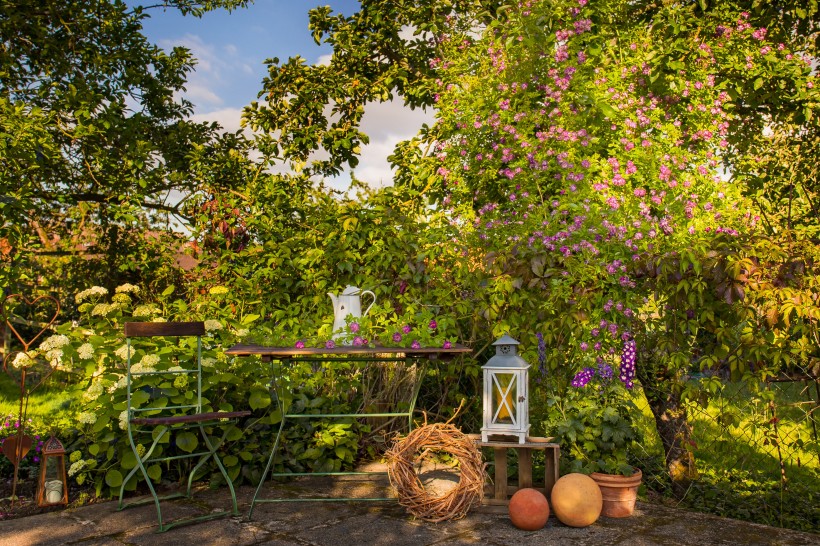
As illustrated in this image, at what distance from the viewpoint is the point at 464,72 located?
6598mm

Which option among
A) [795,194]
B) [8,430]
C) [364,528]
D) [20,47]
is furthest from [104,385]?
[795,194]

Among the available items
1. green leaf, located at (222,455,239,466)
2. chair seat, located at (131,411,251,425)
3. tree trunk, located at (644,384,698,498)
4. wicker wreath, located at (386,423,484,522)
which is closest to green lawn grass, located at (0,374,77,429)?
green leaf, located at (222,455,239,466)

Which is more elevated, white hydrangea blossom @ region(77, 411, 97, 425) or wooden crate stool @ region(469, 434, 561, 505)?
white hydrangea blossom @ region(77, 411, 97, 425)

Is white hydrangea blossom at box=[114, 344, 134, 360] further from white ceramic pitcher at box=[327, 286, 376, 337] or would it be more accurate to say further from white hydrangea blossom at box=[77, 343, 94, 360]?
white ceramic pitcher at box=[327, 286, 376, 337]

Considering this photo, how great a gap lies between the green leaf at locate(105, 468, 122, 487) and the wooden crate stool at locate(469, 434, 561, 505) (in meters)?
1.99

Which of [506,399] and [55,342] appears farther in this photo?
[55,342]

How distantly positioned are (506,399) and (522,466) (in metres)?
0.37

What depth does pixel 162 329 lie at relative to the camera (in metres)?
3.87

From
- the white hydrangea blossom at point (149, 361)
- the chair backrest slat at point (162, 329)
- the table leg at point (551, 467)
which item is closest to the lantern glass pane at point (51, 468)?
the white hydrangea blossom at point (149, 361)

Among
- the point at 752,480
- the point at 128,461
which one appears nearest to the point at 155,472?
the point at 128,461

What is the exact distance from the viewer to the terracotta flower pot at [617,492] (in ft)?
12.0

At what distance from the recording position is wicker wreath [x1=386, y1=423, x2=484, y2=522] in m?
3.52

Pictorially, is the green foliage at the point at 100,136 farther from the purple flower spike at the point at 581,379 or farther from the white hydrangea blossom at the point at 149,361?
the purple flower spike at the point at 581,379

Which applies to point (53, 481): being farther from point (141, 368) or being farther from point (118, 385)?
point (141, 368)
